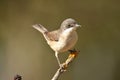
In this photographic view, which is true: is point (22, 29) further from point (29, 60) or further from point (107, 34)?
point (107, 34)

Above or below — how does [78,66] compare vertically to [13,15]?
below

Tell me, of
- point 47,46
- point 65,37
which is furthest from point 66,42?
point 47,46

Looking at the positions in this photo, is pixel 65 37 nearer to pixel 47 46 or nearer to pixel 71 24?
pixel 71 24

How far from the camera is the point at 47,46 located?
1642mm

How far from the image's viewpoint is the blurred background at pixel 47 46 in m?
1.56

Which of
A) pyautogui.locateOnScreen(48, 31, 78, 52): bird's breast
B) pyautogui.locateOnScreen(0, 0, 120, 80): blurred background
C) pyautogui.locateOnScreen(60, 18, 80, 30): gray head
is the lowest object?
pyautogui.locateOnScreen(48, 31, 78, 52): bird's breast

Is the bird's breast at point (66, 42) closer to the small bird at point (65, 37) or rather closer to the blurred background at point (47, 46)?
the small bird at point (65, 37)

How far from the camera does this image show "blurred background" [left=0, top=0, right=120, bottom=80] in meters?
1.56

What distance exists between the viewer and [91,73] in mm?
1632

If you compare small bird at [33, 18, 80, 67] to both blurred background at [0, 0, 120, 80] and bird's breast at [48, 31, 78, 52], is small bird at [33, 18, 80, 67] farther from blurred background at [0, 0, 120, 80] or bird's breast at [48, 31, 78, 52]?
blurred background at [0, 0, 120, 80]

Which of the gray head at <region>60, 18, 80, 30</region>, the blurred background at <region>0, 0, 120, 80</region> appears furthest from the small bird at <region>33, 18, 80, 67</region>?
the blurred background at <region>0, 0, 120, 80</region>

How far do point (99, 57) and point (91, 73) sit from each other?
0.09 metres

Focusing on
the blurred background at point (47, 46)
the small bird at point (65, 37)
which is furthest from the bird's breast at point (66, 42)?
the blurred background at point (47, 46)

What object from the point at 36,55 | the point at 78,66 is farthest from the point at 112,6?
the point at 36,55
